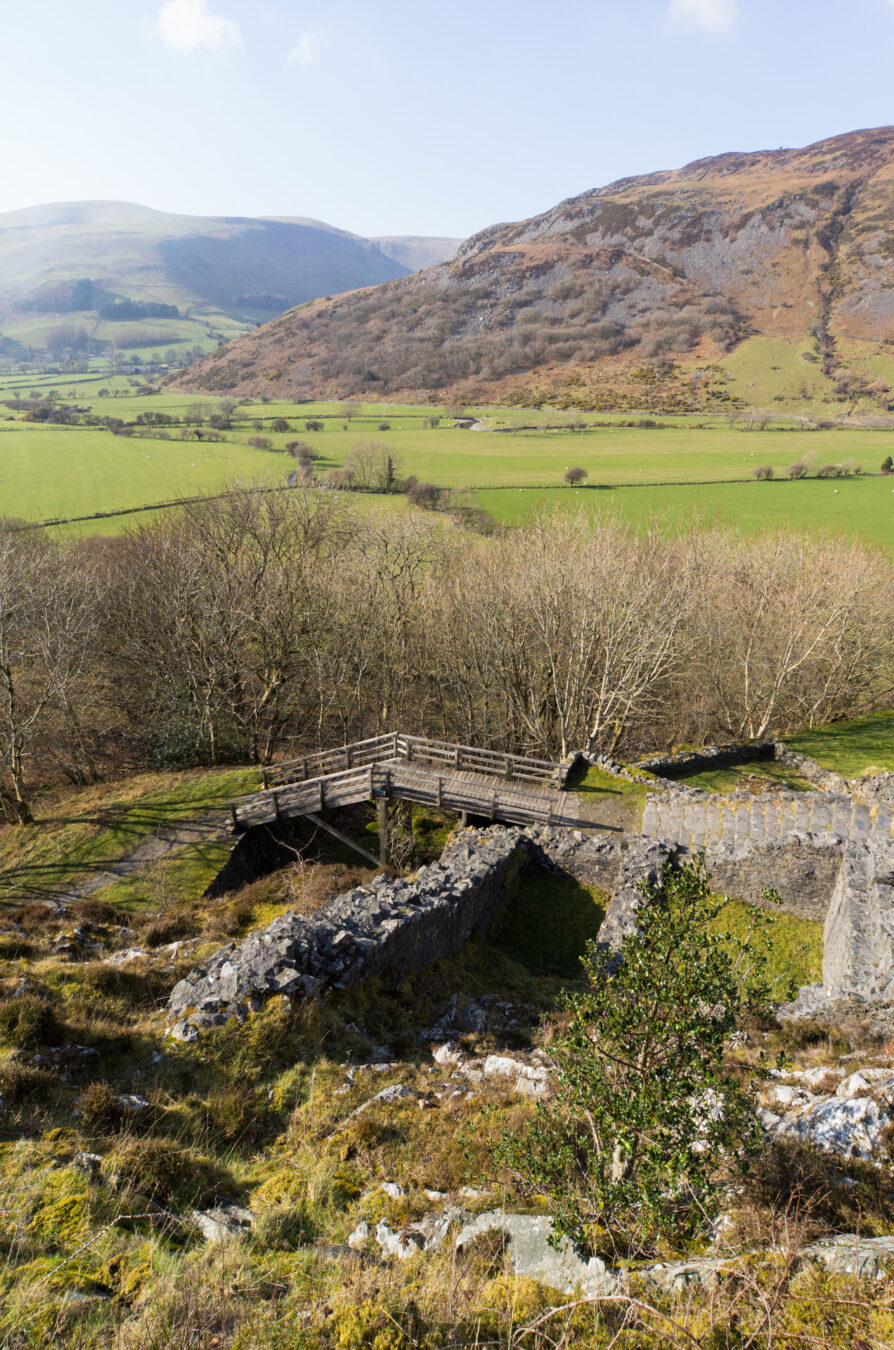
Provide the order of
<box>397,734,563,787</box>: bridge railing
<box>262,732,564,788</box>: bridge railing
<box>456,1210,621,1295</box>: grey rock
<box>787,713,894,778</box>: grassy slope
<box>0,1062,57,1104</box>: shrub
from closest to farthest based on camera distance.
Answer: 1. <box>456,1210,621,1295</box>: grey rock
2. <box>0,1062,57,1104</box>: shrub
3. <box>397,734,563,787</box>: bridge railing
4. <box>262,732,564,788</box>: bridge railing
5. <box>787,713,894,778</box>: grassy slope

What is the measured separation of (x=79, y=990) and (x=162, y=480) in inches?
2749

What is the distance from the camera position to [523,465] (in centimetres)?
8450

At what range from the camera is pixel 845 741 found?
86.2ft

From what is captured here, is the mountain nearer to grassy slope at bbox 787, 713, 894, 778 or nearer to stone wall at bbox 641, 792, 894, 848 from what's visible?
grassy slope at bbox 787, 713, 894, 778

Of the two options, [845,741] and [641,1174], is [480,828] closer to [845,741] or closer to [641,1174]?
[641,1174]

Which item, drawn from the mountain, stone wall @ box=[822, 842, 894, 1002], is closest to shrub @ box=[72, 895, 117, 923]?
stone wall @ box=[822, 842, 894, 1002]

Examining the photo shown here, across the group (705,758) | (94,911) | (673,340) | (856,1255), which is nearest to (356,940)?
(856,1255)

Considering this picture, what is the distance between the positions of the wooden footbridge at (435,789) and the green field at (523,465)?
65.4 feet

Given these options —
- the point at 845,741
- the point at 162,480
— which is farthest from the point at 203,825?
the point at 162,480

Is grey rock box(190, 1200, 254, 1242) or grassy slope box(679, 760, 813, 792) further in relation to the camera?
grassy slope box(679, 760, 813, 792)

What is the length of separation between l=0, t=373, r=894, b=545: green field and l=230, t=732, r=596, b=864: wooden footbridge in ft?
65.4

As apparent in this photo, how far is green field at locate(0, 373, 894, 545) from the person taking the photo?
2335 inches

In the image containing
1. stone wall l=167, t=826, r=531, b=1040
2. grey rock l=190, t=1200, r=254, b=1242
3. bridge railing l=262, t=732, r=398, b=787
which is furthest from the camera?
bridge railing l=262, t=732, r=398, b=787

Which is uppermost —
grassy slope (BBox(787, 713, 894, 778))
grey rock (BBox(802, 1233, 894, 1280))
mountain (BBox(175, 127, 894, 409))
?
mountain (BBox(175, 127, 894, 409))
